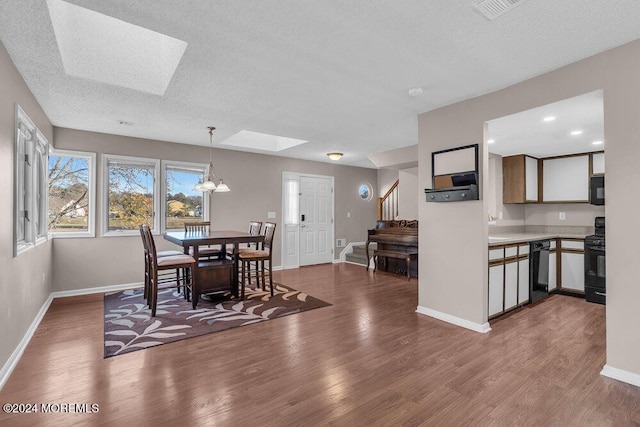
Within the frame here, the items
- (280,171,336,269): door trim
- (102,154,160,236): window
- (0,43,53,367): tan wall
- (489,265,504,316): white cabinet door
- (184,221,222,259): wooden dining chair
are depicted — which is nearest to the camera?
(0,43,53,367): tan wall

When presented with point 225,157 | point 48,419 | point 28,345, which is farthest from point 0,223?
point 225,157

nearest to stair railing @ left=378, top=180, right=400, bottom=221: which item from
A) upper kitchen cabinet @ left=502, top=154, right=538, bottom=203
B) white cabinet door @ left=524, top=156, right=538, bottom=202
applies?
upper kitchen cabinet @ left=502, top=154, right=538, bottom=203

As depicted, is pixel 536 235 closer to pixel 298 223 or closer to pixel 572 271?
pixel 572 271

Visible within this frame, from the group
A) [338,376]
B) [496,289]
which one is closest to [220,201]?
[338,376]

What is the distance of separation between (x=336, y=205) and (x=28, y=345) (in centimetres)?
578

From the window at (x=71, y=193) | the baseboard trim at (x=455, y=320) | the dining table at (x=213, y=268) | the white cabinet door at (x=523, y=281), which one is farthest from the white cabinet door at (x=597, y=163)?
the window at (x=71, y=193)

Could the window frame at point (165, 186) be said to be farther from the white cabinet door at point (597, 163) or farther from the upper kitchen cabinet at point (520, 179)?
the white cabinet door at point (597, 163)

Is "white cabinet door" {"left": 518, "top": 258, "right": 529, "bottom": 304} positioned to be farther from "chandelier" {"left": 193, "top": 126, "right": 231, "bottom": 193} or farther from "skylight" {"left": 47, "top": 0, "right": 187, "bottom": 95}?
"skylight" {"left": 47, "top": 0, "right": 187, "bottom": 95}

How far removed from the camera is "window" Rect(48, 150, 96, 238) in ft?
14.2

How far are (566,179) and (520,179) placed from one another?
75cm

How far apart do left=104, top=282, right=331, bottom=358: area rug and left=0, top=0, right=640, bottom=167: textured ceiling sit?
243 cm

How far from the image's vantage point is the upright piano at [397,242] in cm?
562

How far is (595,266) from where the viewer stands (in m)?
3.82

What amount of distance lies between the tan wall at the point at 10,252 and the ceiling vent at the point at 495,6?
10.8 ft
